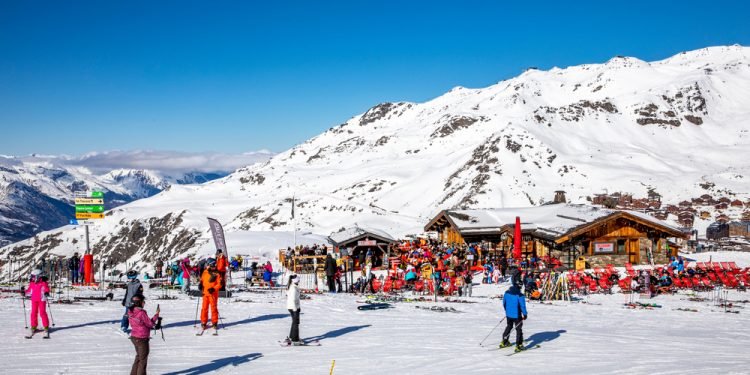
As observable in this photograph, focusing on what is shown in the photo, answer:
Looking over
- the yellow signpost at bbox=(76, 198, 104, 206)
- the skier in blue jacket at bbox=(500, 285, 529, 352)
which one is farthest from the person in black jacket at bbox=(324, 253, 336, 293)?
the yellow signpost at bbox=(76, 198, 104, 206)

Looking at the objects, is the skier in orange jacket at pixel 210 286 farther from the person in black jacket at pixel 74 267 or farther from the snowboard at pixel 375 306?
the person in black jacket at pixel 74 267

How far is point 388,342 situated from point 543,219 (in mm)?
27530

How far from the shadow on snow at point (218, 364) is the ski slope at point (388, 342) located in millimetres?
21

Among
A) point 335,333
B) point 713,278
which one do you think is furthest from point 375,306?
point 713,278

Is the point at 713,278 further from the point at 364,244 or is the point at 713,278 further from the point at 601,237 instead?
the point at 364,244

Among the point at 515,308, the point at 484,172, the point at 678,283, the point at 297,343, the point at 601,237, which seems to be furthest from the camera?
the point at 484,172

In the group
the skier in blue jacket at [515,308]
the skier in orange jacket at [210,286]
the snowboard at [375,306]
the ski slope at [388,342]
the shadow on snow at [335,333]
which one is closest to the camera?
the ski slope at [388,342]

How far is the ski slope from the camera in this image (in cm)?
1264

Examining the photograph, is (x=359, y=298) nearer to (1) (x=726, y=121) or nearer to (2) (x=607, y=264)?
(2) (x=607, y=264)

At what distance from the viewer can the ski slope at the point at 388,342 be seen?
12641 mm

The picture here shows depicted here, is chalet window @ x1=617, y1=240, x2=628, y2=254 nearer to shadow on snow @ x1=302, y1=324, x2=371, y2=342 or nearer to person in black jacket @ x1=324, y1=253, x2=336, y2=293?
person in black jacket @ x1=324, y1=253, x2=336, y2=293

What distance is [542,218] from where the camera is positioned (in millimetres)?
41031

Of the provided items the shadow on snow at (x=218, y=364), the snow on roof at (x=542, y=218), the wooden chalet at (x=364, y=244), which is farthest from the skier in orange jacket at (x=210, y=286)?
the snow on roof at (x=542, y=218)

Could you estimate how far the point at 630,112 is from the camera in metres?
140
